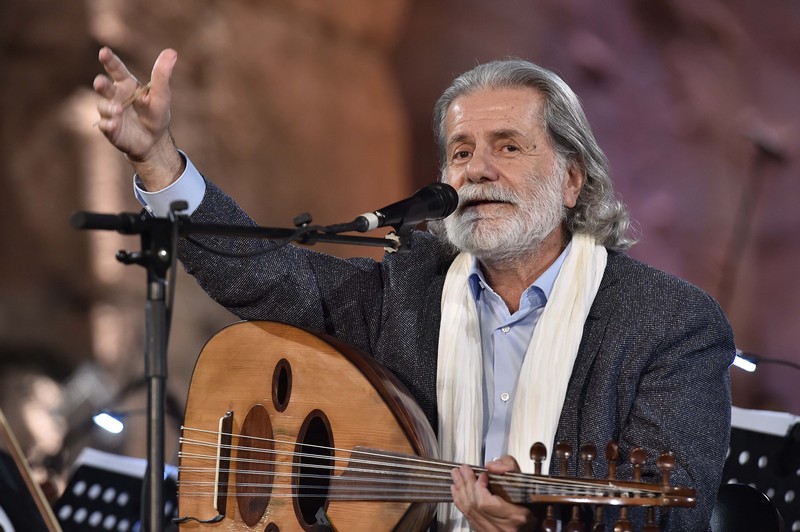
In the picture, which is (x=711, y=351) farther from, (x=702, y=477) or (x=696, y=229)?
(x=696, y=229)

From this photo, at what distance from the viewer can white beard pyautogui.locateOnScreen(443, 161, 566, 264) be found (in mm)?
2551

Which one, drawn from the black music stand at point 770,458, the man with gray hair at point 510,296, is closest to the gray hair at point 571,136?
the man with gray hair at point 510,296

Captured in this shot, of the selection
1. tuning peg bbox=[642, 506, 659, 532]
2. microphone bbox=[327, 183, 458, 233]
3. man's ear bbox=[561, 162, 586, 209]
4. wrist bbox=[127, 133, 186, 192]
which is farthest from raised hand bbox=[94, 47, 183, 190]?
tuning peg bbox=[642, 506, 659, 532]

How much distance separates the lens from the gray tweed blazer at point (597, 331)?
7.19ft

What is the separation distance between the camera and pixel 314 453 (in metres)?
2.17

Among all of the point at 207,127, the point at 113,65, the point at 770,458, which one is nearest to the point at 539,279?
the point at 770,458

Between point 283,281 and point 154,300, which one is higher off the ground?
point 283,281

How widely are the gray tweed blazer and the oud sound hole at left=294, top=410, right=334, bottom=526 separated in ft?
1.29

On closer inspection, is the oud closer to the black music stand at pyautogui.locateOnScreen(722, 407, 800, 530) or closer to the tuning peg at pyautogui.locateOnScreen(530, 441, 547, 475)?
the tuning peg at pyautogui.locateOnScreen(530, 441, 547, 475)

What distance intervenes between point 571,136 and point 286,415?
1.17 metres

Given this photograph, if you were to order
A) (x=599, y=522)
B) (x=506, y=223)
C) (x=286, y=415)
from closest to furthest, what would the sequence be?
1. (x=599, y=522)
2. (x=286, y=415)
3. (x=506, y=223)

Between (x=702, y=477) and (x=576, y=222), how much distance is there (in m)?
0.90

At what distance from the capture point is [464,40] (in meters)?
3.46

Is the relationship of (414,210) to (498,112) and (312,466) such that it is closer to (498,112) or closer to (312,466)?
(312,466)
